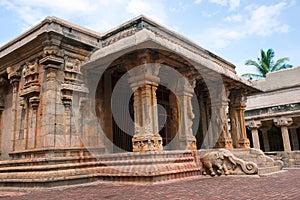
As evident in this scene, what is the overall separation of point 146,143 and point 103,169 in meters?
1.45

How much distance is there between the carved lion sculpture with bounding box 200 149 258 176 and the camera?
7539 millimetres

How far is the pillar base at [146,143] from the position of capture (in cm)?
692

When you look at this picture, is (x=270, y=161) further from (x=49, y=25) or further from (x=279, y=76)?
(x=279, y=76)

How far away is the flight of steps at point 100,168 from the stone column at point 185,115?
591mm

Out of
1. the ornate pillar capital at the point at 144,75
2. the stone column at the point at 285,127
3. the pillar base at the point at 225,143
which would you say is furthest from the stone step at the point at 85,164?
the stone column at the point at 285,127

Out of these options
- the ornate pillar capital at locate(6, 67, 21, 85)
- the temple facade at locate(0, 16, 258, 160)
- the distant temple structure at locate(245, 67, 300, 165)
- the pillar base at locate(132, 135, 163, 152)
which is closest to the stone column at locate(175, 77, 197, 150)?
the temple facade at locate(0, 16, 258, 160)

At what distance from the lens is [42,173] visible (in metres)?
6.64

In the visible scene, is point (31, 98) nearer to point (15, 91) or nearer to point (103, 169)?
point (15, 91)

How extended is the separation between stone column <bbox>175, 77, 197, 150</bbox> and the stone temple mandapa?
3 centimetres

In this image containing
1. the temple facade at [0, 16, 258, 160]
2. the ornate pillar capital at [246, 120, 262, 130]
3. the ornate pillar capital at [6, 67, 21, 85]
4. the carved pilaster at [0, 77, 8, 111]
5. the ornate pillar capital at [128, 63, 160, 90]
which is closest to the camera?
the temple facade at [0, 16, 258, 160]

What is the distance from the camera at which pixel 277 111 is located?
16969 mm

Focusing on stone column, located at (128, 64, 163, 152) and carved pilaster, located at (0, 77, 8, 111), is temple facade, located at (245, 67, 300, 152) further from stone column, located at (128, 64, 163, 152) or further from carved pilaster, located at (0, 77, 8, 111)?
carved pilaster, located at (0, 77, 8, 111)

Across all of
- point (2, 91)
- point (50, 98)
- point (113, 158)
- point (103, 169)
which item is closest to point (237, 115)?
point (113, 158)

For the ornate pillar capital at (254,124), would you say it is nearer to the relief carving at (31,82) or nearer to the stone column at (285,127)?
the stone column at (285,127)
